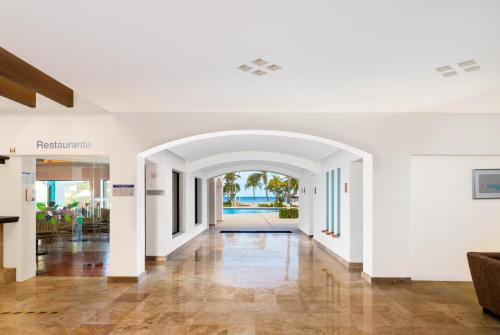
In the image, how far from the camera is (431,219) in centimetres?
815

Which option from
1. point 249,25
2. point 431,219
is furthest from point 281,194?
point 249,25

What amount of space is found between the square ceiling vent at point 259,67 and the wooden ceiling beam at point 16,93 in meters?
3.23

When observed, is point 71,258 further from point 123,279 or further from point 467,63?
→ point 467,63

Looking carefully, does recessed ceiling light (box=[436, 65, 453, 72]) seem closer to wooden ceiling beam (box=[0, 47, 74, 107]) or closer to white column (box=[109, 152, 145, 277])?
wooden ceiling beam (box=[0, 47, 74, 107])

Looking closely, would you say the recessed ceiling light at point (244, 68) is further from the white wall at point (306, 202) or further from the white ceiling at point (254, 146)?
the white wall at point (306, 202)

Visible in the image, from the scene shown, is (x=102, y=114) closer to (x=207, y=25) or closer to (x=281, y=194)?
(x=207, y=25)

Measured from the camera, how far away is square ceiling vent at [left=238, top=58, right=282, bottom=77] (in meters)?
4.93

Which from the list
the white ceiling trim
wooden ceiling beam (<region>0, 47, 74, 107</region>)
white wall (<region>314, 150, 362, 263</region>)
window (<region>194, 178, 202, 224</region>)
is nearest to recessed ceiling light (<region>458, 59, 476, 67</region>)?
white wall (<region>314, 150, 362, 263</region>)

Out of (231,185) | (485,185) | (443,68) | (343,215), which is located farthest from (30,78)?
(231,185)

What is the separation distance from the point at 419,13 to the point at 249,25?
1.34 m

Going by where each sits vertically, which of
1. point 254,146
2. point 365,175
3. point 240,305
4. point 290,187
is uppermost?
point 254,146

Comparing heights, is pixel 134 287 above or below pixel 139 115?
below

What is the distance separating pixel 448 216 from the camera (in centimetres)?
815

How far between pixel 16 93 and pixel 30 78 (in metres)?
1.23
